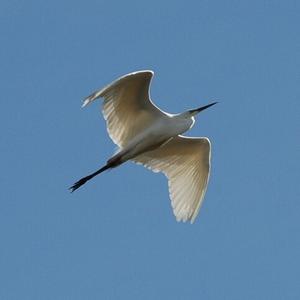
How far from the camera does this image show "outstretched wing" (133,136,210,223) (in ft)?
74.3

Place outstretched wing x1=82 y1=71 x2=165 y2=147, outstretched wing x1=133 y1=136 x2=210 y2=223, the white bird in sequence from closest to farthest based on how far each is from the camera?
outstretched wing x1=82 y1=71 x2=165 y2=147
the white bird
outstretched wing x1=133 y1=136 x2=210 y2=223

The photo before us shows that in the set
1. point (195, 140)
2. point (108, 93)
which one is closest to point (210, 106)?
point (195, 140)

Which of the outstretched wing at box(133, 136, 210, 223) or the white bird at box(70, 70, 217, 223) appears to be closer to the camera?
the white bird at box(70, 70, 217, 223)

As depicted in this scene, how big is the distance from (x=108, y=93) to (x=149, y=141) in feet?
4.14

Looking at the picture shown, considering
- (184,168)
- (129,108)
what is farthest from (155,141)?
(184,168)

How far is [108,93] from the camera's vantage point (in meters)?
20.7

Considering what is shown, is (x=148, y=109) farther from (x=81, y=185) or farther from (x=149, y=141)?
(x=81, y=185)

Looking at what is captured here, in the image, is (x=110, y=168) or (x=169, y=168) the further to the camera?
(x=169, y=168)

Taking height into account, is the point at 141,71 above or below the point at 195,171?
above

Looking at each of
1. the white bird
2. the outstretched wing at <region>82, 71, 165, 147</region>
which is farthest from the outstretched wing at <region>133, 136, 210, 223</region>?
the outstretched wing at <region>82, 71, 165, 147</region>

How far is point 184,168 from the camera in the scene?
23.2 m

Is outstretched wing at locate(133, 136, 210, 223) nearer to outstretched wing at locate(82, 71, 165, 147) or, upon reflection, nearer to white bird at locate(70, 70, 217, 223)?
white bird at locate(70, 70, 217, 223)

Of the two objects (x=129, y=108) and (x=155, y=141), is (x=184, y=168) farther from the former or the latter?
(x=129, y=108)

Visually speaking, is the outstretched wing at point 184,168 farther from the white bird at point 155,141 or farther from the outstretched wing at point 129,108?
the outstretched wing at point 129,108
